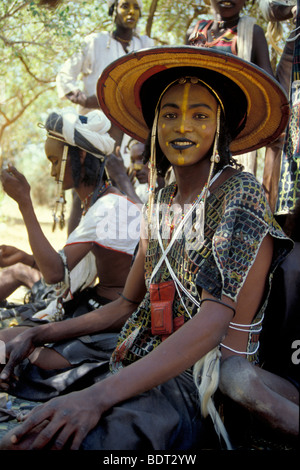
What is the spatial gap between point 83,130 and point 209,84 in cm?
166

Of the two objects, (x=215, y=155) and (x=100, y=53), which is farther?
(x=100, y=53)

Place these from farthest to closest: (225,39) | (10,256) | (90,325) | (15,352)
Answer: (225,39)
(10,256)
(90,325)
(15,352)

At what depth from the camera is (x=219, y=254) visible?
80.3 inches

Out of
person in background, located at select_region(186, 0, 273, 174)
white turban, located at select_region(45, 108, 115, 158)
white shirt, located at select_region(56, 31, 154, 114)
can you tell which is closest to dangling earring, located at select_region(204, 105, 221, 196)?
white turban, located at select_region(45, 108, 115, 158)

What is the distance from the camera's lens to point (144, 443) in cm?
186

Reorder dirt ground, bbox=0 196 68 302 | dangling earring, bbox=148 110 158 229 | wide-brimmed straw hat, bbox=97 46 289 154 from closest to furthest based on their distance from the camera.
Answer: wide-brimmed straw hat, bbox=97 46 289 154
dangling earring, bbox=148 110 158 229
dirt ground, bbox=0 196 68 302

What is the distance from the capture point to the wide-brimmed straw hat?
89.7 inches

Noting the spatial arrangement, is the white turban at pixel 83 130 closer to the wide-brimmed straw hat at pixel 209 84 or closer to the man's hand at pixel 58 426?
the wide-brimmed straw hat at pixel 209 84

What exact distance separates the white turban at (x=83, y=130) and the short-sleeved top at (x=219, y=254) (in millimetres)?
1640

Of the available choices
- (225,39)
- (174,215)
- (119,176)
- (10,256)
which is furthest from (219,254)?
(119,176)

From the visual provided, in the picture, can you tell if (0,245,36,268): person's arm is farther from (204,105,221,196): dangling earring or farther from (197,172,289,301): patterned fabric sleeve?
(197,172,289,301): patterned fabric sleeve

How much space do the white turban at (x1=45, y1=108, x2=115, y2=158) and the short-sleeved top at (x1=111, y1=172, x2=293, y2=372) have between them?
1.64 m

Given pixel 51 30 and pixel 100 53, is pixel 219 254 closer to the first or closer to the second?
pixel 100 53
